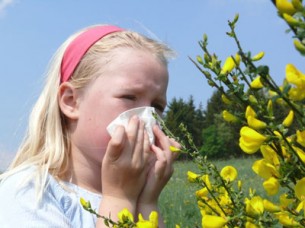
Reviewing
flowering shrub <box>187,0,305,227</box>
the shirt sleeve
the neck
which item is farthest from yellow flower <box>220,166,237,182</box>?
the neck

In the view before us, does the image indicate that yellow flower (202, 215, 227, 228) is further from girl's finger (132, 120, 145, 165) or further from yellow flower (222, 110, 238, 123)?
girl's finger (132, 120, 145, 165)

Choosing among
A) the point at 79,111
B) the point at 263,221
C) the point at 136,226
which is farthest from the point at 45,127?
the point at 263,221

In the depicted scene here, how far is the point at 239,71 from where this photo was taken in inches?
33.0

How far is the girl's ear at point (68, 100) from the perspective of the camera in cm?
203

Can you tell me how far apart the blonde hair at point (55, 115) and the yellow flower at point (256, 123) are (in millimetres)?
1242

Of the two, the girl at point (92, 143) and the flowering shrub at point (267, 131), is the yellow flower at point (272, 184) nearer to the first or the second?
the flowering shrub at point (267, 131)

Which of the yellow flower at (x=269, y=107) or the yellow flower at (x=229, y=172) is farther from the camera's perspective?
the yellow flower at (x=229, y=172)

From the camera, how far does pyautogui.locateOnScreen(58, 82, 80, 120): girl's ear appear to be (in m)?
2.03

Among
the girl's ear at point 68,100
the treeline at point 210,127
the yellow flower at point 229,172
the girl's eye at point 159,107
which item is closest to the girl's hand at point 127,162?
the girl's eye at point 159,107

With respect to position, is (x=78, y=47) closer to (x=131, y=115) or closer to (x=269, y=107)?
(x=131, y=115)

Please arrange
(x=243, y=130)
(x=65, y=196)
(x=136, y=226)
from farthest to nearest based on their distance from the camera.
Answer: (x=65, y=196) < (x=136, y=226) < (x=243, y=130)

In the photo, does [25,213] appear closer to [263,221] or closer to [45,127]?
[45,127]

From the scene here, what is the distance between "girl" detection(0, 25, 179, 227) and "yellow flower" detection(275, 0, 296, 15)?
1155 millimetres

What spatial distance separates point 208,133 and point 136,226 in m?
44.5
